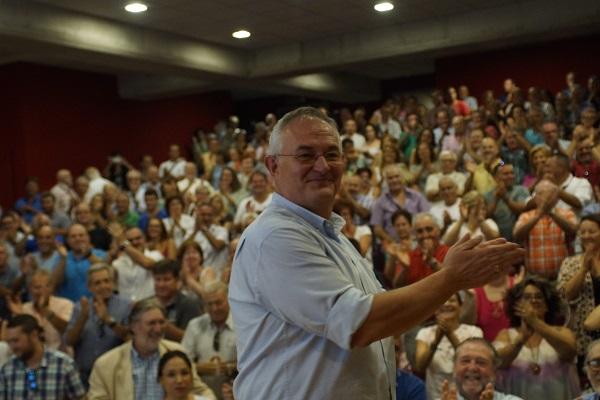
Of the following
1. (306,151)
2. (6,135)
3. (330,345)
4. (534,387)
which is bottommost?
(534,387)

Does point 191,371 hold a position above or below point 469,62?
below

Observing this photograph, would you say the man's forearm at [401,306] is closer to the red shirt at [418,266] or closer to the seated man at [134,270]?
the red shirt at [418,266]

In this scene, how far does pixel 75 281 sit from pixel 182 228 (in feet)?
4.36

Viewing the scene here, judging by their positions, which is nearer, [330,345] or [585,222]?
[330,345]

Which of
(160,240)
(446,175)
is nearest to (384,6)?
(446,175)

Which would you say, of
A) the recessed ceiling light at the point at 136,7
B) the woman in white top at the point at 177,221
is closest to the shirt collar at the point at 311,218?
the woman in white top at the point at 177,221

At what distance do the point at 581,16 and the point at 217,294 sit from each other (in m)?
6.26

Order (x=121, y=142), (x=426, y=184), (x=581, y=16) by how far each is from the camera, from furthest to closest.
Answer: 1. (x=121, y=142)
2. (x=581, y=16)
3. (x=426, y=184)

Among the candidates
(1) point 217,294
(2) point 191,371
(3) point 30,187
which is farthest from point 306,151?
(3) point 30,187

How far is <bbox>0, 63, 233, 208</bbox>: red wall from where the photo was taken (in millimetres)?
12203

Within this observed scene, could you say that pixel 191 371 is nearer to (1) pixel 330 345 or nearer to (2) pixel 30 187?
(1) pixel 330 345

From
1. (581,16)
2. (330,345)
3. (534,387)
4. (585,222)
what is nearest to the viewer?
(330,345)

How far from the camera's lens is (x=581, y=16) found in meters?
9.52

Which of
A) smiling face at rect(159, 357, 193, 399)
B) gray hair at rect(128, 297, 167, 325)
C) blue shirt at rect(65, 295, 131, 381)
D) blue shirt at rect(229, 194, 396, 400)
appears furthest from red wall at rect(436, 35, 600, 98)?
blue shirt at rect(229, 194, 396, 400)
